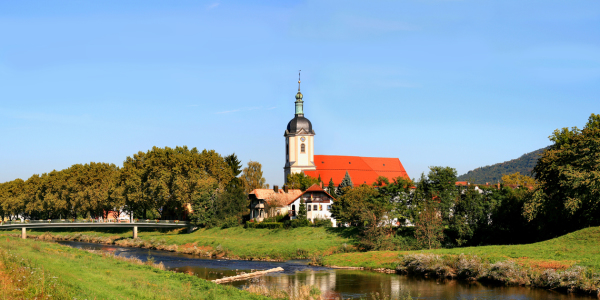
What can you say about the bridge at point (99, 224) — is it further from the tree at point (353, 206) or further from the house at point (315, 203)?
the tree at point (353, 206)

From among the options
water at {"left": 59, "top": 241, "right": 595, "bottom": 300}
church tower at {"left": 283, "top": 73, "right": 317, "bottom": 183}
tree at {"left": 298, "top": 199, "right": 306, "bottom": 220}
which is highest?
church tower at {"left": 283, "top": 73, "right": 317, "bottom": 183}

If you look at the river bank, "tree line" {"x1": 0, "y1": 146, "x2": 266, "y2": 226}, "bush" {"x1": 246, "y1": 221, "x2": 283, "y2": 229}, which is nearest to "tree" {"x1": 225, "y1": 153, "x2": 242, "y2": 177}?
"tree line" {"x1": 0, "y1": 146, "x2": 266, "y2": 226}

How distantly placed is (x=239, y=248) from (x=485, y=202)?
26721 millimetres

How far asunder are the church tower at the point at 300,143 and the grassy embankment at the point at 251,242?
3699cm

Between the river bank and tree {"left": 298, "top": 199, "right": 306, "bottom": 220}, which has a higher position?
tree {"left": 298, "top": 199, "right": 306, "bottom": 220}

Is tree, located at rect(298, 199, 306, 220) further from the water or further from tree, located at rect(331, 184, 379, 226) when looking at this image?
the water

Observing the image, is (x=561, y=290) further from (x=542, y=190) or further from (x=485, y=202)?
(x=485, y=202)

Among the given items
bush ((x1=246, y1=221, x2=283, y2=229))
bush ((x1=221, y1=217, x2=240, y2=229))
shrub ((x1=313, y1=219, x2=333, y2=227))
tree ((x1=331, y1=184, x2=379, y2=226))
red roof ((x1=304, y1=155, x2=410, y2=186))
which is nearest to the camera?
tree ((x1=331, y1=184, x2=379, y2=226))

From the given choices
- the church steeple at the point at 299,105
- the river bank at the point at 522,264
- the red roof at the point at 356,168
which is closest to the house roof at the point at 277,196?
the red roof at the point at 356,168

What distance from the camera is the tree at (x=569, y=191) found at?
137ft

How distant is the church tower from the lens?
370ft

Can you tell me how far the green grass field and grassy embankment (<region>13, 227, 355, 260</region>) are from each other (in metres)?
7.99

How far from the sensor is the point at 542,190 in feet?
153

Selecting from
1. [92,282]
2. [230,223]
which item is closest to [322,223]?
[230,223]
